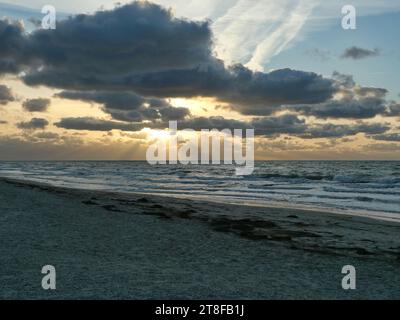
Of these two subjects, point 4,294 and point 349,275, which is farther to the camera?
point 349,275

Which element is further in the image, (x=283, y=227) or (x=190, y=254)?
(x=283, y=227)

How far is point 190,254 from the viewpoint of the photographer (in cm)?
1469

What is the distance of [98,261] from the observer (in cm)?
1296

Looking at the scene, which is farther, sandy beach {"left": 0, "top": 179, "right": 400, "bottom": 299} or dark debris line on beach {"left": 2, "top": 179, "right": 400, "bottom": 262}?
dark debris line on beach {"left": 2, "top": 179, "right": 400, "bottom": 262}

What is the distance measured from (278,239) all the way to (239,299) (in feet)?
28.8

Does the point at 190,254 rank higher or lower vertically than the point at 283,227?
higher

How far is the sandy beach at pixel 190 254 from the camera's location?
34.4 feet

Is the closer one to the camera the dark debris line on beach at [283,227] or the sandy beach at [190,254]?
the sandy beach at [190,254]

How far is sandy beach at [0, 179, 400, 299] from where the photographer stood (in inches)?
413
